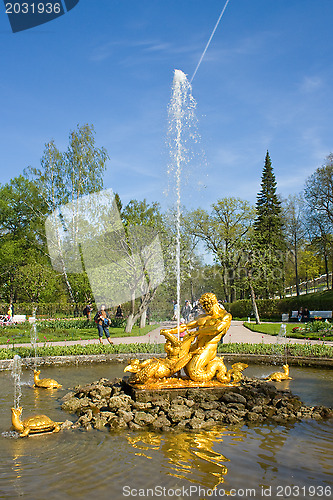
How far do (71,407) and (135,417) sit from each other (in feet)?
4.69

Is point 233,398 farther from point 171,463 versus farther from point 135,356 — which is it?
point 135,356

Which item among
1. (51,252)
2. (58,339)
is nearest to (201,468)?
(58,339)

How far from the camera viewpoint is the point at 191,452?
4.98m

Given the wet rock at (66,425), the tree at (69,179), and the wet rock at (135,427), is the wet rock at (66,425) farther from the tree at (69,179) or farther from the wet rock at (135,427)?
the tree at (69,179)

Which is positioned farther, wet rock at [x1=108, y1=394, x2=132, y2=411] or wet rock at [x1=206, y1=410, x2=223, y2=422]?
wet rock at [x1=108, y1=394, x2=132, y2=411]

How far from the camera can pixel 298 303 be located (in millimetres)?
29312

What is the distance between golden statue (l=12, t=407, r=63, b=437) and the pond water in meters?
0.11

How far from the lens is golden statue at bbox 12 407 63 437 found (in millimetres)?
5633

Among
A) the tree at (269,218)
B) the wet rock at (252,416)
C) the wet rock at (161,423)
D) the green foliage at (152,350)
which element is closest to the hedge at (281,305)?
the tree at (269,218)

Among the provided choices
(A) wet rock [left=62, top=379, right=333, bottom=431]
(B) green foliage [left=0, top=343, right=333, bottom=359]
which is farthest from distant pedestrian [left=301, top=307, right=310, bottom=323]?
(A) wet rock [left=62, top=379, right=333, bottom=431]

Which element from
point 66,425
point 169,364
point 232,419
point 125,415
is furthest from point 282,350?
point 66,425

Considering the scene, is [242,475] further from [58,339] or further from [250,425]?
[58,339]

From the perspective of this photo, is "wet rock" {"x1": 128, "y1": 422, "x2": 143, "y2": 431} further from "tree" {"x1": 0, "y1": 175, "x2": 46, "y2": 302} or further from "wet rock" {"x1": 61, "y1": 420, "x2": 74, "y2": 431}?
"tree" {"x1": 0, "y1": 175, "x2": 46, "y2": 302}

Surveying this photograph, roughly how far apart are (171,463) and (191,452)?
41cm
